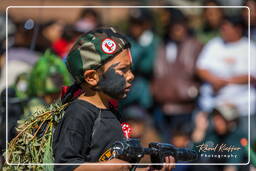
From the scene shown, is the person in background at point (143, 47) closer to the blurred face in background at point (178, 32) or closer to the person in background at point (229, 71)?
the blurred face in background at point (178, 32)

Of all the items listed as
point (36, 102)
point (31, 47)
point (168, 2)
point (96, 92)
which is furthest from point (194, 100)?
point (96, 92)

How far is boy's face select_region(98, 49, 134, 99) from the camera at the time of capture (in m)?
3.20

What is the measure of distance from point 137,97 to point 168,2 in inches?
40.2

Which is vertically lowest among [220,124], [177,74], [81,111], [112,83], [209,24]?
[220,124]

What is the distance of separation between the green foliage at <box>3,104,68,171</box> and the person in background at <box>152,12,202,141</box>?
297 centimetres

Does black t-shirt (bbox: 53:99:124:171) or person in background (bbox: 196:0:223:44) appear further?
person in background (bbox: 196:0:223:44)

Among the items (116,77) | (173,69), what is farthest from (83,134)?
(173,69)

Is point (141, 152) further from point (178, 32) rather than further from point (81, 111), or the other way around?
point (178, 32)

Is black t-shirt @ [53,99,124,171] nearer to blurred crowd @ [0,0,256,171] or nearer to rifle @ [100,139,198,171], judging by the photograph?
rifle @ [100,139,198,171]

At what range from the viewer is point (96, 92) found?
324 cm

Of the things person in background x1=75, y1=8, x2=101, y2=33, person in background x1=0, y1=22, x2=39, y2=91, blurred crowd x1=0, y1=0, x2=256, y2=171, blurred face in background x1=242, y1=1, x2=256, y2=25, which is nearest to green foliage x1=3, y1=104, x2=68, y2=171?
blurred crowd x1=0, y1=0, x2=256, y2=171

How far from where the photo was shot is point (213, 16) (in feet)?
20.4

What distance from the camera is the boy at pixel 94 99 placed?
3053 mm

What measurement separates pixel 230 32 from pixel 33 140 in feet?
10.3
